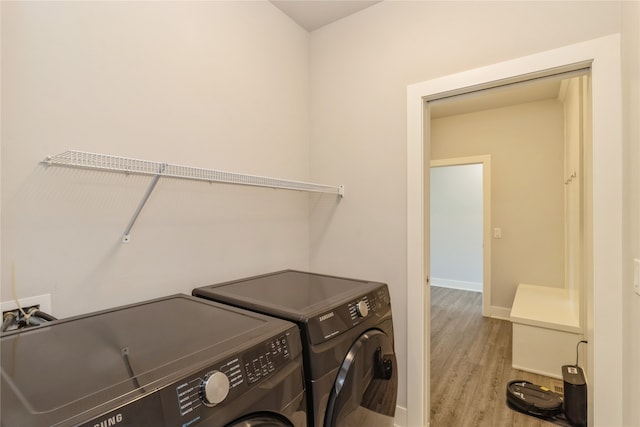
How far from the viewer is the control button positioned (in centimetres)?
66

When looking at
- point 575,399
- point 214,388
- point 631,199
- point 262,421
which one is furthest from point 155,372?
point 575,399

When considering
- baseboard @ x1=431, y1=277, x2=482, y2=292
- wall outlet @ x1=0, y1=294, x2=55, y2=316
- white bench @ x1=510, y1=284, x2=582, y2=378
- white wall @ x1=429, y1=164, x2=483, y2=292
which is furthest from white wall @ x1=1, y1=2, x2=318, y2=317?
baseboard @ x1=431, y1=277, x2=482, y2=292

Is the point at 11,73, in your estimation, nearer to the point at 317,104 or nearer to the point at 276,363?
the point at 276,363

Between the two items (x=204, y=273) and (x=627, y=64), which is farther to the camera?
(x=204, y=273)

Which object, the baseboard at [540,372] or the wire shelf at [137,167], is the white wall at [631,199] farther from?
the baseboard at [540,372]

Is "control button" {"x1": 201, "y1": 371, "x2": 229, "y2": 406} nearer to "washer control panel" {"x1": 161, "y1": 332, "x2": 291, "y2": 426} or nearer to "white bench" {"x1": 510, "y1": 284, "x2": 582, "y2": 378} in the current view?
"washer control panel" {"x1": 161, "y1": 332, "x2": 291, "y2": 426}

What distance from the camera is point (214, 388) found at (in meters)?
0.68

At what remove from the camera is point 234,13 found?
1.73 meters

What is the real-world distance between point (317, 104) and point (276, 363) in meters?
1.83

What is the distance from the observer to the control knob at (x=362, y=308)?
1236 mm

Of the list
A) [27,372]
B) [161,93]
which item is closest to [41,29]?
[161,93]

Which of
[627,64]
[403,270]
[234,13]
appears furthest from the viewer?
[403,270]

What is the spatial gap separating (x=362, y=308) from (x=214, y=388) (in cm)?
71

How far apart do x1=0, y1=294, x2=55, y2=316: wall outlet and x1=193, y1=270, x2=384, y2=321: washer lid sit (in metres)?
0.50
